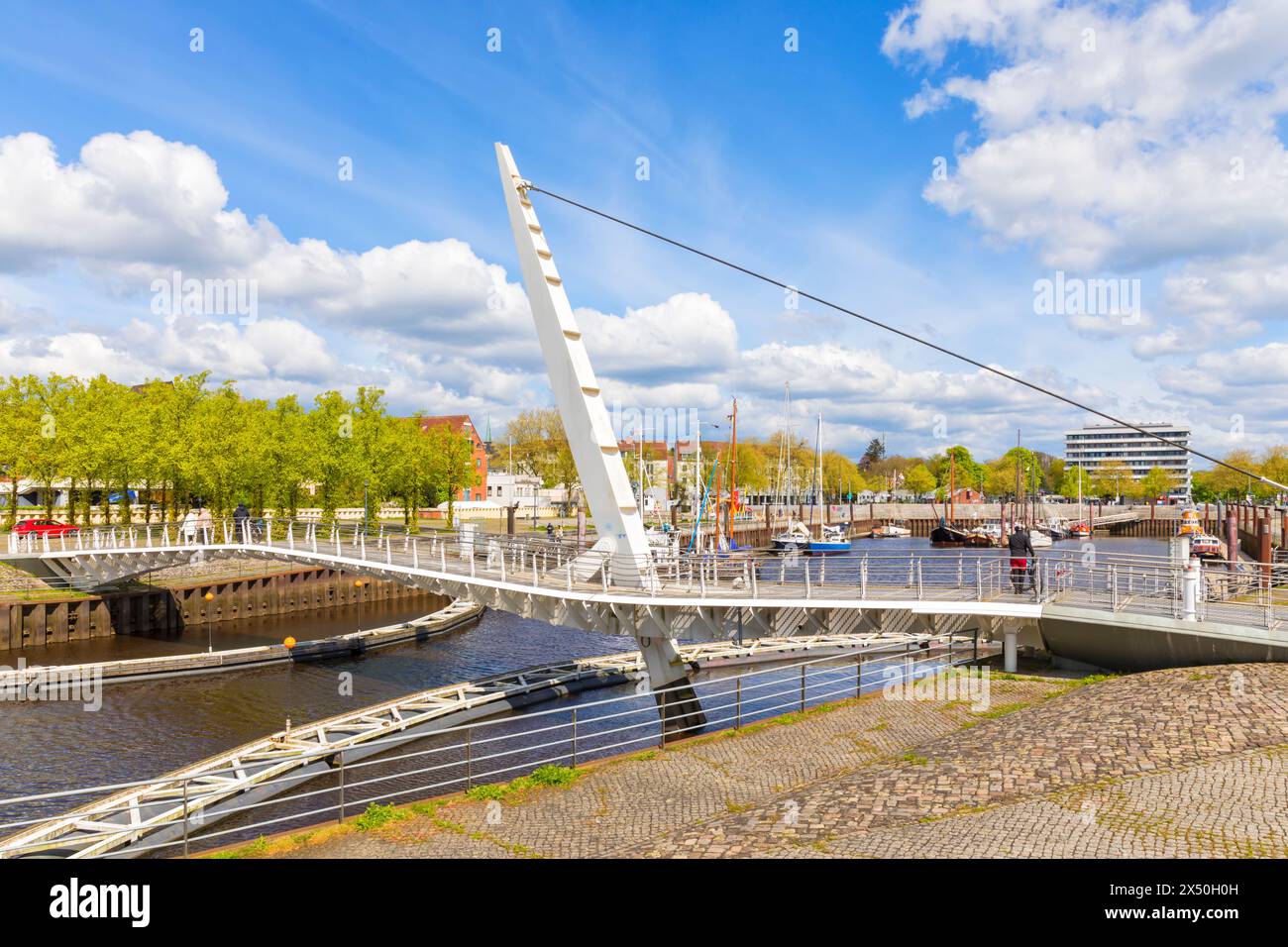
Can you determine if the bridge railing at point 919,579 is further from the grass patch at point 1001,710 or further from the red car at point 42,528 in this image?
the red car at point 42,528

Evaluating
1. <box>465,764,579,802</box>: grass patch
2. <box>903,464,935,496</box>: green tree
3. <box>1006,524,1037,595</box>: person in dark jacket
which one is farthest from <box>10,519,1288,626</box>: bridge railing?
<box>903,464,935,496</box>: green tree

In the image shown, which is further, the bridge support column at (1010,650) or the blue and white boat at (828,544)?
the blue and white boat at (828,544)

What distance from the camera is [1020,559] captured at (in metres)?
17.2

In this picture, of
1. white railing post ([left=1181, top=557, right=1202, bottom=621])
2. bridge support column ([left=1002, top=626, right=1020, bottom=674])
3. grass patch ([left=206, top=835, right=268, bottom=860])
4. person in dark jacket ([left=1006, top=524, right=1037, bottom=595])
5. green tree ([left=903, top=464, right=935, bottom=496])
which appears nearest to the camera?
grass patch ([left=206, top=835, right=268, bottom=860])

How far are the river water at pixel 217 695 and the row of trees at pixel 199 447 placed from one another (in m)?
11.0

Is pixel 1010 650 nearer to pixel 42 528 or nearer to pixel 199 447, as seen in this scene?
pixel 199 447

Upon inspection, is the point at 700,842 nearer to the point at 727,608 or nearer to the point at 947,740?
the point at 947,740

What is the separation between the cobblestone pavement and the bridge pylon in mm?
7360

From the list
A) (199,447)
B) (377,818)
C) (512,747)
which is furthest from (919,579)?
(199,447)

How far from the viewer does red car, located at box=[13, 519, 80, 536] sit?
146 feet

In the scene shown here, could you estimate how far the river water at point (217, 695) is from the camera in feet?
73.4

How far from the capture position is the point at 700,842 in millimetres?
8797

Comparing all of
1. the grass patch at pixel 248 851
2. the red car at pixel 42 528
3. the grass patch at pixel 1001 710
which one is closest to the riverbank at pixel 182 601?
the red car at pixel 42 528

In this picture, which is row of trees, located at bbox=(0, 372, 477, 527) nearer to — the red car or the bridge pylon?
the red car
